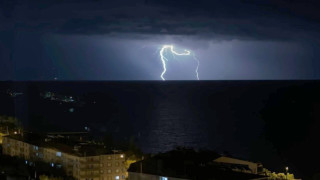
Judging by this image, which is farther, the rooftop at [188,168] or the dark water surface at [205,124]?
the dark water surface at [205,124]

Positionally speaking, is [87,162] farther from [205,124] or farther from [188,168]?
[205,124]

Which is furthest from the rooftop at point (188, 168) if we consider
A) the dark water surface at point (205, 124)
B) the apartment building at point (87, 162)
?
the dark water surface at point (205, 124)

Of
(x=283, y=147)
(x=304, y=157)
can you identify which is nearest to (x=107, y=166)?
(x=304, y=157)

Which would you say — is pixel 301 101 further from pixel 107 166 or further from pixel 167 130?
pixel 107 166

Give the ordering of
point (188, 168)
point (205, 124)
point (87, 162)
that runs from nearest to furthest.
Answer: point (188, 168) < point (87, 162) < point (205, 124)

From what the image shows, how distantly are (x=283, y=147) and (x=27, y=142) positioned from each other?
1139cm

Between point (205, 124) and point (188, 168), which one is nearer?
point (188, 168)

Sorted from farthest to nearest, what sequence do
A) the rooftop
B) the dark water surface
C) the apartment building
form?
the dark water surface
the apartment building
the rooftop

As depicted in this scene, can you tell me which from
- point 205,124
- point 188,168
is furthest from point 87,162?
point 205,124

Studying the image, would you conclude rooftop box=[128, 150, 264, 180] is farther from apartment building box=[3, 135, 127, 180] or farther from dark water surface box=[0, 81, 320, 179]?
dark water surface box=[0, 81, 320, 179]

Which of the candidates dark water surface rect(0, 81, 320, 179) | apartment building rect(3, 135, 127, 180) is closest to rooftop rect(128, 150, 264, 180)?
apartment building rect(3, 135, 127, 180)

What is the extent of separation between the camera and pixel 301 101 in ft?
129

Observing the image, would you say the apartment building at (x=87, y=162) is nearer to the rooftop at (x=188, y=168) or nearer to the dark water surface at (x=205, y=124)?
the rooftop at (x=188, y=168)

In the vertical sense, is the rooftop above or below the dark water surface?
below
